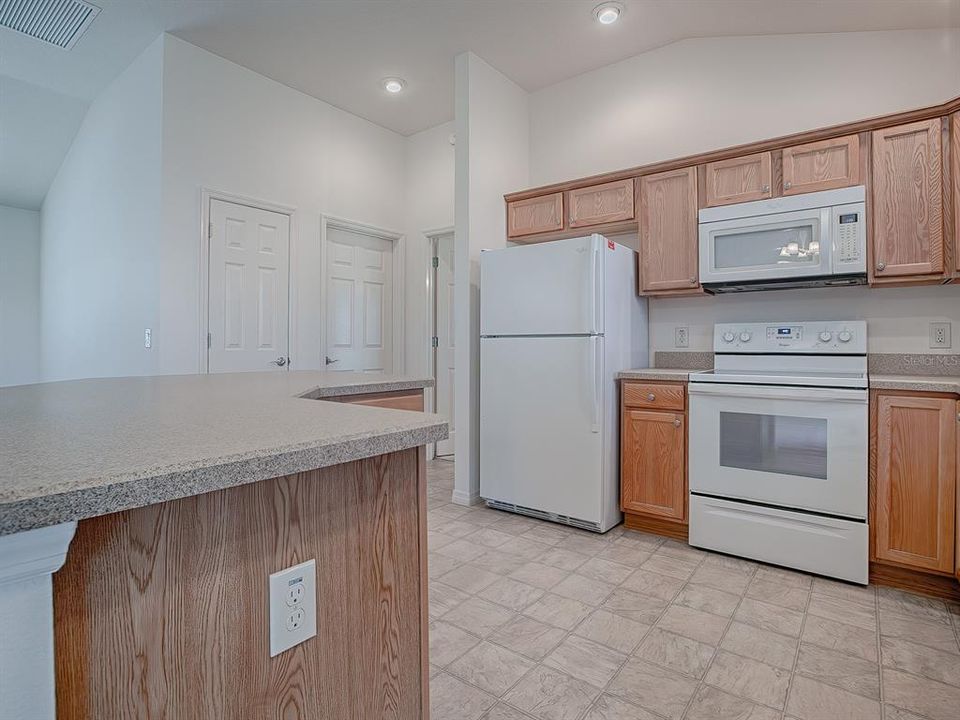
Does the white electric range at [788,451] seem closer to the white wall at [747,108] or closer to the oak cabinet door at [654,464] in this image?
the oak cabinet door at [654,464]

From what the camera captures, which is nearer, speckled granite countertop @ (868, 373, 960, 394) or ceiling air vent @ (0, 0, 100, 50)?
speckled granite countertop @ (868, 373, 960, 394)

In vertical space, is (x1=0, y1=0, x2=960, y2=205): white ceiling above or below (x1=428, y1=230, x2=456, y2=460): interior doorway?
above

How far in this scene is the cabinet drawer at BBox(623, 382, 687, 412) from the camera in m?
2.76

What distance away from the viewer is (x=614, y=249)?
2.97 metres

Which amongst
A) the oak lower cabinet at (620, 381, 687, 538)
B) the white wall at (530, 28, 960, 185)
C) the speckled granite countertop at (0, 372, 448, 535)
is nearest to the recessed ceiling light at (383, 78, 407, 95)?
the white wall at (530, 28, 960, 185)

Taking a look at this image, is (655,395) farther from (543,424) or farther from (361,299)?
(361,299)

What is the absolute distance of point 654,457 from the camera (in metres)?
2.84

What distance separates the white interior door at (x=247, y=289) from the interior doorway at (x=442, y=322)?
4.44ft

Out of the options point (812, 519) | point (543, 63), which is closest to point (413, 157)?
point (543, 63)

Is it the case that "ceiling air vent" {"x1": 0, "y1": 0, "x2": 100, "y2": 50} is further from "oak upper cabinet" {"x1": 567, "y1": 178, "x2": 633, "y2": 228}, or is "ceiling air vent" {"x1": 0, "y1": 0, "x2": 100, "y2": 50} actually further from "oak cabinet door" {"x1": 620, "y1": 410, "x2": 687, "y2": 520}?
"oak cabinet door" {"x1": 620, "y1": 410, "x2": 687, "y2": 520}

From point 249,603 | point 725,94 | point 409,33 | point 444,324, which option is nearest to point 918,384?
point 725,94

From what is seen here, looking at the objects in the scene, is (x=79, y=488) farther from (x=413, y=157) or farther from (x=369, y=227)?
(x=413, y=157)

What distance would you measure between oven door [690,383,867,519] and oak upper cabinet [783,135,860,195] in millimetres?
1020

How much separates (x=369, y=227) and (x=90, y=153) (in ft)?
8.26
